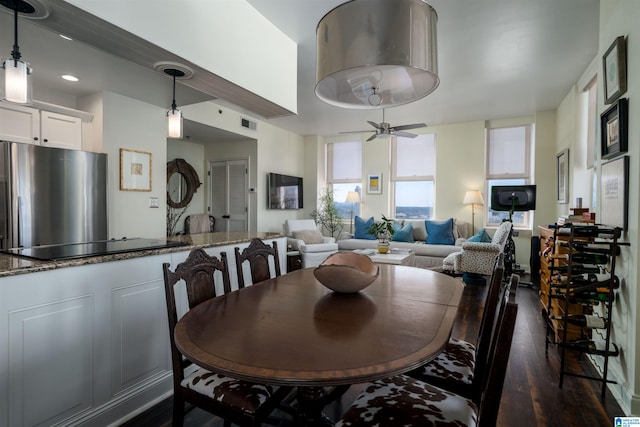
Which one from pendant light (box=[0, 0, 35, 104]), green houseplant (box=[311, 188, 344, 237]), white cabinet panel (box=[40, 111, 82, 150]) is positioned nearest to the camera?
pendant light (box=[0, 0, 35, 104])

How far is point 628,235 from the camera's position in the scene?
196 centimetres

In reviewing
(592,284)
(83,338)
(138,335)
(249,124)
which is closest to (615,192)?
(592,284)

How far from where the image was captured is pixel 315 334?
1151 mm

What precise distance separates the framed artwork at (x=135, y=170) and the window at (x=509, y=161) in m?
5.71

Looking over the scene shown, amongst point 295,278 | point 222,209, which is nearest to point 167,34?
point 295,278

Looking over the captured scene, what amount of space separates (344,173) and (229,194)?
2690 millimetres

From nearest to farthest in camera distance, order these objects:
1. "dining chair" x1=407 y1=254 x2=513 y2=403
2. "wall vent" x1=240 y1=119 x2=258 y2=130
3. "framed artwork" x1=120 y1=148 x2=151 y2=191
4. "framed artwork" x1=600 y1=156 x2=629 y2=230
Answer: "dining chair" x1=407 y1=254 x2=513 y2=403 < "framed artwork" x1=600 y1=156 x2=629 y2=230 < "framed artwork" x1=120 y1=148 x2=151 y2=191 < "wall vent" x1=240 y1=119 x2=258 y2=130

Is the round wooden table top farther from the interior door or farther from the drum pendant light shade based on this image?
the interior door

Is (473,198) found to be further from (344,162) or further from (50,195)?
(50,195)

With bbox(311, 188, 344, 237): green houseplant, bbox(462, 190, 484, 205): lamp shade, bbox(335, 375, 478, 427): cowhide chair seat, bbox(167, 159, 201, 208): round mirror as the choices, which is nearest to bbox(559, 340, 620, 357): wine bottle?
bbox(335, 375, 478, 427): cowhide chair seat

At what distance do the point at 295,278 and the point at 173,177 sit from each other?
5042 mm

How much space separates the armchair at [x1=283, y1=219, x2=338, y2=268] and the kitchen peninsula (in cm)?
333

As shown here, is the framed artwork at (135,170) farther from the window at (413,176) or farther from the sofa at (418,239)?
the window at (413,176)

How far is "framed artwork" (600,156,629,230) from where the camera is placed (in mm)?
1977
